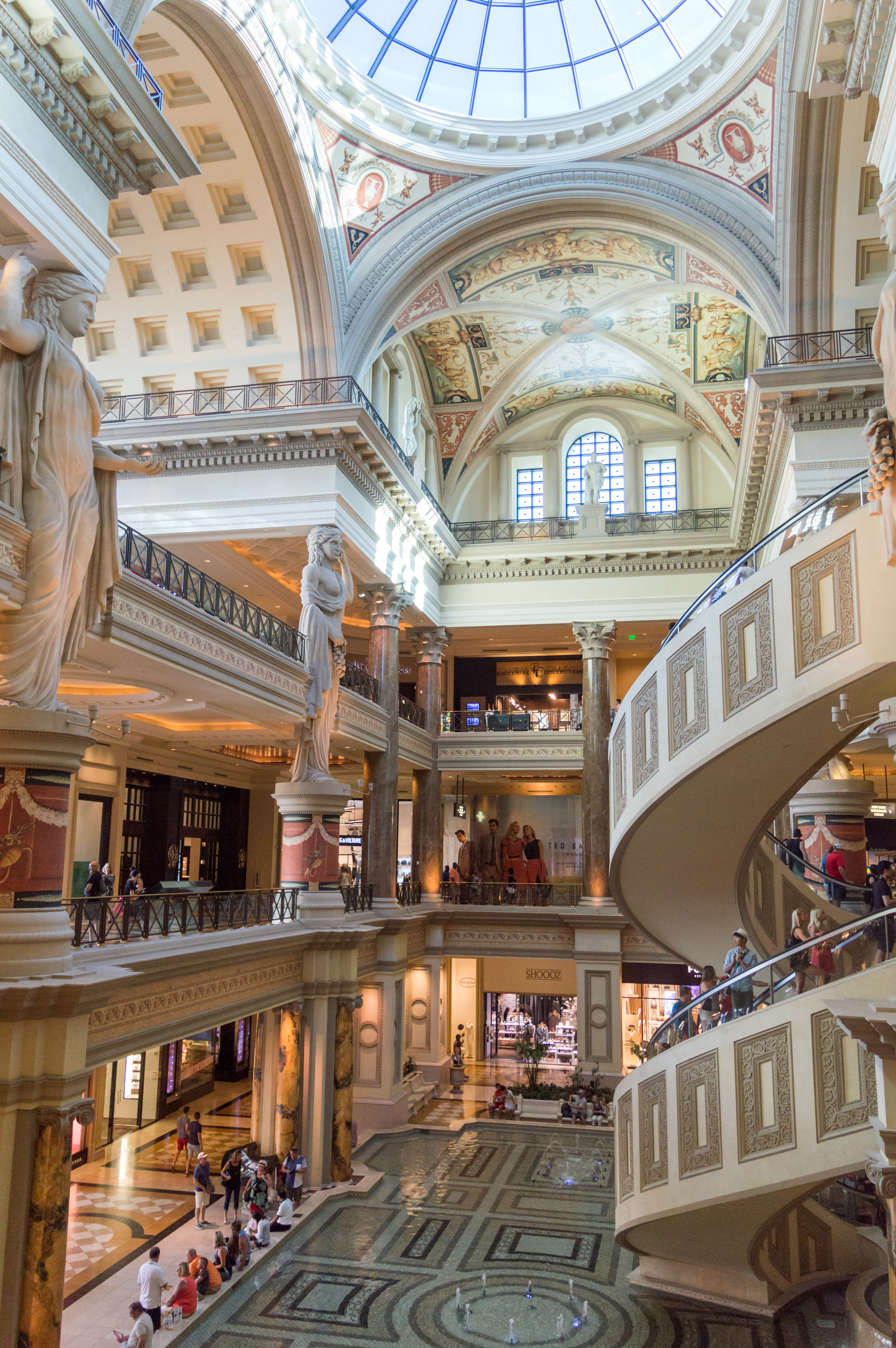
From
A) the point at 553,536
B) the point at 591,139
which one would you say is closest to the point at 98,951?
the point at 591,139

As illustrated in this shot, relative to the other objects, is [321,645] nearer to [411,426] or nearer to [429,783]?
[429,783]

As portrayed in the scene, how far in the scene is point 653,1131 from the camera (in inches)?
374

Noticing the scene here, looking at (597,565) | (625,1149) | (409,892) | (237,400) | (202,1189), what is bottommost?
(202,1189)

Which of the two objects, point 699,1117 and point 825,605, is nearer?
point 825,605

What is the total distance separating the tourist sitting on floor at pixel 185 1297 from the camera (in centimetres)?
945

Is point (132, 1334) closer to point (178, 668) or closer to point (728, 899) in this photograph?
point (178, 668)

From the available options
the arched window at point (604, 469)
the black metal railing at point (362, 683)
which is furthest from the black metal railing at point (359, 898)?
the arched window at point (604, 469)

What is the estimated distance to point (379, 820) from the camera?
18.5m

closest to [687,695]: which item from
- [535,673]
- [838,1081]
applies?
[838,1081]

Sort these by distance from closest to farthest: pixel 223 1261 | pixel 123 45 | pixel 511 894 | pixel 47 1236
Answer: pixel 47 1236 < pixel 123 45 < pixel 223 1261 < pixel 511 894

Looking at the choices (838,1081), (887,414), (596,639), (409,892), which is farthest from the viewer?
(596,639)

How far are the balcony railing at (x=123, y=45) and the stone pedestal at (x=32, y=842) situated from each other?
5250 mm

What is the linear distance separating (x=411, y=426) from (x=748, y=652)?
46.2 ft

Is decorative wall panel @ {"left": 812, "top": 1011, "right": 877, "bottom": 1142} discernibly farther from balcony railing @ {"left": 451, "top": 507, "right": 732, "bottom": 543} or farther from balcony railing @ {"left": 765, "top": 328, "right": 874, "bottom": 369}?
balcony railing @ {"left": 451, "top": 507, "right": 732, "bottom": 543}
